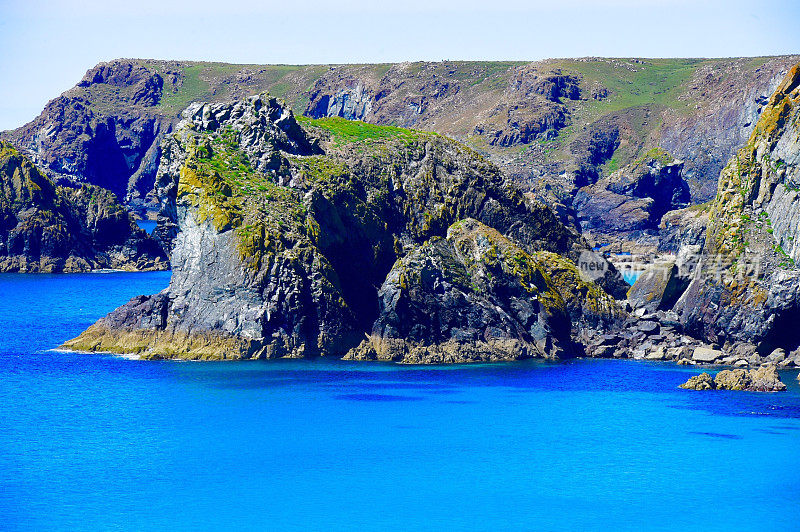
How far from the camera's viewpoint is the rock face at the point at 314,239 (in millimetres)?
93812

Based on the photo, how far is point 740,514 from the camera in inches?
2200

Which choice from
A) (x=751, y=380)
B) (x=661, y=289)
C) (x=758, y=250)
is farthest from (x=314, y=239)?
(x=758, y=250)

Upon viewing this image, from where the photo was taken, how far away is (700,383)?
281 ft

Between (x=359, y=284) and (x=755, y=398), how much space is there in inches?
1700

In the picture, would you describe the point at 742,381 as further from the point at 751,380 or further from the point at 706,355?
the point at 706,355

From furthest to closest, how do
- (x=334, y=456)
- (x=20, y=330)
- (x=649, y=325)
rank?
(x=20, y=330)
(x=649, y=325)
(x=334, y=456)

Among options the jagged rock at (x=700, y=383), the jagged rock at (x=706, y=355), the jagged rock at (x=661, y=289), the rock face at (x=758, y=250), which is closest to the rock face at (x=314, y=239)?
the jagged rock at (x=661, y=289)

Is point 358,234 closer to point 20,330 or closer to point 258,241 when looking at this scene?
point 258,241

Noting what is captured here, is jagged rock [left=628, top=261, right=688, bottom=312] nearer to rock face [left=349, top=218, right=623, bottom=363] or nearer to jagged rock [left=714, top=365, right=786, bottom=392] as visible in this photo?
rock face [left=349, top=218, right=623, bottom=363]

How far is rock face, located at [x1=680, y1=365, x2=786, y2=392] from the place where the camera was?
84.0m

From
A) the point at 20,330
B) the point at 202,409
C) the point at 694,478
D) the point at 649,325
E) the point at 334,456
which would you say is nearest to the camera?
the point at 694,478

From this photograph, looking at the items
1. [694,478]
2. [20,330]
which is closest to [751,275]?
[694,478]

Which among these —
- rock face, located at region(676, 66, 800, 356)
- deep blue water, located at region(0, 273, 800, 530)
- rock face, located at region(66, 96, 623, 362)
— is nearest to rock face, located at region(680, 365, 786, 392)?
deep blue water, located at region(0, 273, 800, 530)

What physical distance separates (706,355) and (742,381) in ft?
35.8
